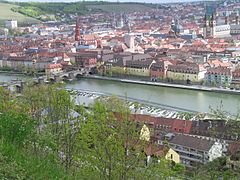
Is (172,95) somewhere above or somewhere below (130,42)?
below

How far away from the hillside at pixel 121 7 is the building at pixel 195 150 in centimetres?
2299

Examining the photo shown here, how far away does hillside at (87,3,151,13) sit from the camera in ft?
87.5

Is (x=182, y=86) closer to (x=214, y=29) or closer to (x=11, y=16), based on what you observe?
(x=214, y=29)

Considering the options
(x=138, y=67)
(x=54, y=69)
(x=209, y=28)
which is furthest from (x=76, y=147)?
(x=209, y=28)

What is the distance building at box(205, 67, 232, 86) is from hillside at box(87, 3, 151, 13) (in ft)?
63.5

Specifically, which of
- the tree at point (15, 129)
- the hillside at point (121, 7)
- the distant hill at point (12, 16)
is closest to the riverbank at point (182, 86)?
the tree at point (15, 129)

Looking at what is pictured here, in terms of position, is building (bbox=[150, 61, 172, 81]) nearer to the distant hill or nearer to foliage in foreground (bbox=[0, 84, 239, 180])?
foliage in foreground (bbox=[0, 84, 239, 180])

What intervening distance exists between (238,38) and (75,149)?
11183 mm

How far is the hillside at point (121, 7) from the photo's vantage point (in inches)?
1049

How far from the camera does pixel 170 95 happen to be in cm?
677

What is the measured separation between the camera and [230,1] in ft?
103

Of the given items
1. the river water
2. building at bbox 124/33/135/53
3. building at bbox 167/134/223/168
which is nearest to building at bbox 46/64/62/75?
the river water

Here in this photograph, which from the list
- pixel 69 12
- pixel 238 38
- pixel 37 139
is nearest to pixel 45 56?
pixel 238 38

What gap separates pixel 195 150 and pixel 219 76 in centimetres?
398
